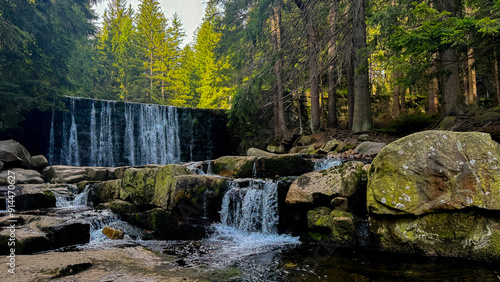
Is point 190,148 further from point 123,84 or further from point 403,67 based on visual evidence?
point 123,84

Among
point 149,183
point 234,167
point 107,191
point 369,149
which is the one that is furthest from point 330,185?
point 107,191

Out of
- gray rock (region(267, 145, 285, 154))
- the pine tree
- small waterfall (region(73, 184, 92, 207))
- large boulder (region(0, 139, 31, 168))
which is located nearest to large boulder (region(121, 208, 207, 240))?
small waterfall (region(73, 184, 92, 207))

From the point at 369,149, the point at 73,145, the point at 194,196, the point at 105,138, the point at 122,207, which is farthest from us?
the point at 105,138

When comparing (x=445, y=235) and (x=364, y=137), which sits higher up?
(x=364, y=137)

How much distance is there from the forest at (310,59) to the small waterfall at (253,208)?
4558 mm

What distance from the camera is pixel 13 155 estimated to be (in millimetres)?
11133

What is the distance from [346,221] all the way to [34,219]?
6572mm

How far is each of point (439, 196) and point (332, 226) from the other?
6.06 ft

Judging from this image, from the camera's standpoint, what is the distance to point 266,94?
17.3m

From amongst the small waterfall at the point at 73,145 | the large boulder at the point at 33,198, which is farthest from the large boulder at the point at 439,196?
the small waterfall at the point at 73,145

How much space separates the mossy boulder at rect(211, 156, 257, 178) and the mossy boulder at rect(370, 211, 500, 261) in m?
5.37

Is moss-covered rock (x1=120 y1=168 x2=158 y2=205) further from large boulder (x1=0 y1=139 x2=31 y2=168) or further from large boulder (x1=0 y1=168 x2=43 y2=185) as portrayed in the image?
large boulder (x1=0 y1=139 x2=31 y2=168)

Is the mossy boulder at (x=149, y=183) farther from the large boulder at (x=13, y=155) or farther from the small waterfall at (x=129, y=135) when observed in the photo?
the small waterfall at (x=129, y=135)

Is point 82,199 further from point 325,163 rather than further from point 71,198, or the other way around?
point 325,163
